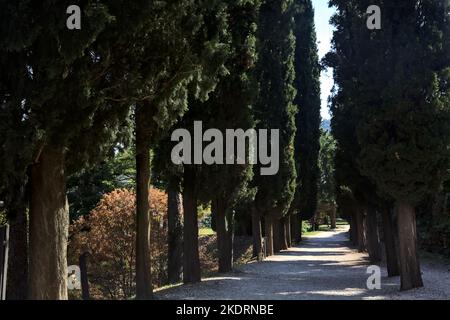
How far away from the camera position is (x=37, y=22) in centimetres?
690

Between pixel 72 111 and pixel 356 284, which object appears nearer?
pixel 72 111

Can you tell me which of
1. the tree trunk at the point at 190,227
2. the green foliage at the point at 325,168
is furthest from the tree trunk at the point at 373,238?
the green foliage at the point at 325,168

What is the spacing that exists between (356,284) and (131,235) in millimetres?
9601

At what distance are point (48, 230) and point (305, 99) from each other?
29.3m

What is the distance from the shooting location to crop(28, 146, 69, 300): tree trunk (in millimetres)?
7461

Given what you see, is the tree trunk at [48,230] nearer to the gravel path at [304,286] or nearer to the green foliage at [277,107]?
the gravel path at [304,286]

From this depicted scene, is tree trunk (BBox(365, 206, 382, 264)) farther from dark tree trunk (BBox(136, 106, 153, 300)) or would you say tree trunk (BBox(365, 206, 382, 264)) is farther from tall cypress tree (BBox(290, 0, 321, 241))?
dark tree trunk (BBox(136, 106, 153, 300))

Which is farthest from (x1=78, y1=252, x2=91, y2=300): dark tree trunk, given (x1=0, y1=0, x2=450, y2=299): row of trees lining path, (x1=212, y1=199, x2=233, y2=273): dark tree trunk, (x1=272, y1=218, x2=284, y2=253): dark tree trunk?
(x1=272, y1=218, x2=284, y2=253): dark tree trunk

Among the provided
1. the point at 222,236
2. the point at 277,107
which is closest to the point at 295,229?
the point at 277,107

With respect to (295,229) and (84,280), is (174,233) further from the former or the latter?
(295,229)

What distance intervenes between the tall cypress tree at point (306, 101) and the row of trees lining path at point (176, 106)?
14670 millimetres

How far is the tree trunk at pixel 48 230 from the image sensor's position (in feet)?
24.5
